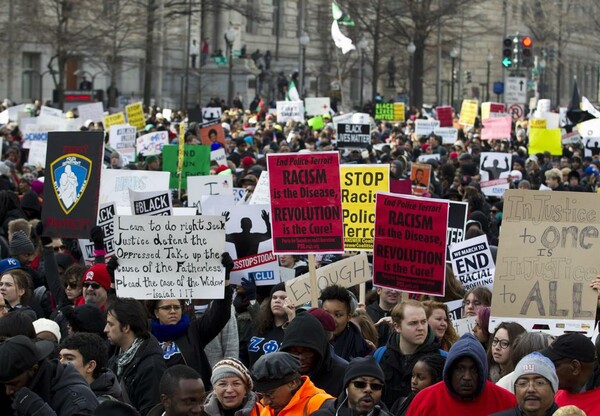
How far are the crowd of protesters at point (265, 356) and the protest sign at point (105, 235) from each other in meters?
0.51

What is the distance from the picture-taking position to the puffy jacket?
26.1ft

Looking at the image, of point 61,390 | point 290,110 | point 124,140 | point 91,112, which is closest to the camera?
point 61,390

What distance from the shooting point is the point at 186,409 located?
6.59 metres

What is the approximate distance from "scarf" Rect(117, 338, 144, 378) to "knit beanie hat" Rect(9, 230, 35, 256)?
12.8 feet

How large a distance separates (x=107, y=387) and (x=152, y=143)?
18.3m

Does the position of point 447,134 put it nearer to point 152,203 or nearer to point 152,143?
point 152,143

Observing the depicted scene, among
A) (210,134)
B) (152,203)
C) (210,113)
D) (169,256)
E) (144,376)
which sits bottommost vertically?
(144,376)

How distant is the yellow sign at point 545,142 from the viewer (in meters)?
27.1

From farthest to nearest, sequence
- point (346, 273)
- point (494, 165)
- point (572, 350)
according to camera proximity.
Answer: point (494, 165) → point (346, 273) → point (572, 350)

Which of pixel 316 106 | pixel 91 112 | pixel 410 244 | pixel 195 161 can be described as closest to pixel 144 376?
pixel 410 244

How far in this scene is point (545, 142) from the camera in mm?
27172

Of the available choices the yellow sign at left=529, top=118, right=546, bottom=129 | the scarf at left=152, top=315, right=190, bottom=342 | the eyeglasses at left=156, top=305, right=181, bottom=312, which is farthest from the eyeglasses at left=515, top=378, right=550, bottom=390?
the yellow sign at left=529, top=118, right=546, bottom=129

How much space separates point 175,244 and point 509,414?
3621mm

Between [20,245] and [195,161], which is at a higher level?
[195,161]
